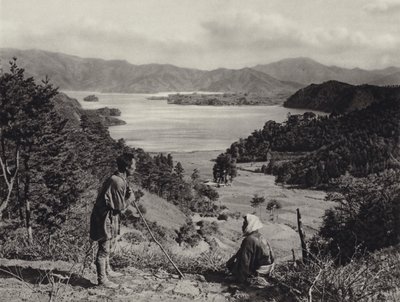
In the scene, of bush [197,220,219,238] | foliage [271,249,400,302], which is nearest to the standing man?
foliage [271,249,400,302]

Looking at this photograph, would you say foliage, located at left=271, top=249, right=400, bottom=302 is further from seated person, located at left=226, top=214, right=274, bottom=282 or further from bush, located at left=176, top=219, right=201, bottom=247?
bush, located at left=176, top=219, right=201, bottom=247

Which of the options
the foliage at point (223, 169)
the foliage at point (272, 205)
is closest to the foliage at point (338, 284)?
the foliage at point (272, 205)

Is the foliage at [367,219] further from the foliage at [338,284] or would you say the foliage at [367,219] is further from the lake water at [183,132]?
the lake water at [183,132]

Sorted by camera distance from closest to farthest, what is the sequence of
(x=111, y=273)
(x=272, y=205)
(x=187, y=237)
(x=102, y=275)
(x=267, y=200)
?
(x=102, y=275) → (x=111, y=273) → (x=187, y=237) → (x=272, y=205) → (x=267, y=200)

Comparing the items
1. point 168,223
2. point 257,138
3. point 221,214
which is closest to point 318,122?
point 257,138

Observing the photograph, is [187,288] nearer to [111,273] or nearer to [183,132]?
[111,273]

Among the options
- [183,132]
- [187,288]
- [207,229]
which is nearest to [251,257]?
[187,288]
